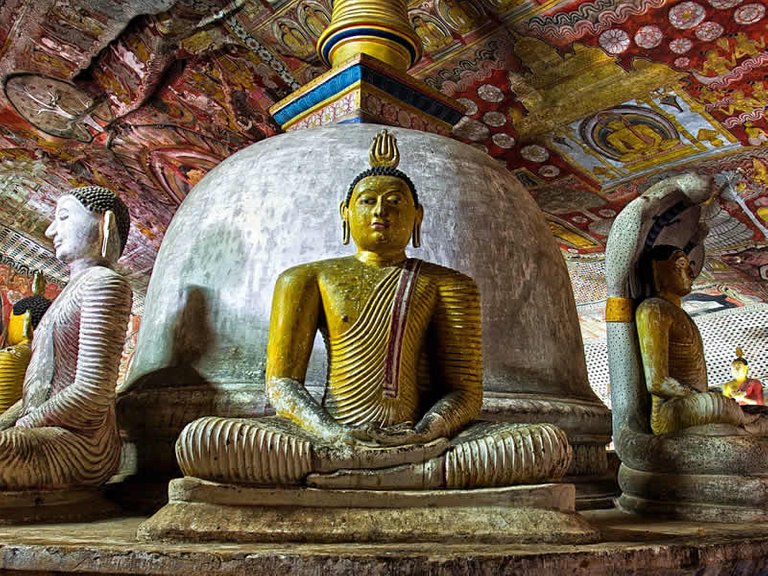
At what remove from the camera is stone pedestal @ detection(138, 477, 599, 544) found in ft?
5.34

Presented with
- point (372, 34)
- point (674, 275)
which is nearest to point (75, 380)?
point (674, 275)

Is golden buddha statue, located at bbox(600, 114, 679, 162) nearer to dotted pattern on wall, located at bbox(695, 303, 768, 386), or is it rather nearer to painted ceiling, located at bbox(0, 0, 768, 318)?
painted ceiling, located at bbox(0, 0, 768, 318)

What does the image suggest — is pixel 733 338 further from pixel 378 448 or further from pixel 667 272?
pixel 378 448

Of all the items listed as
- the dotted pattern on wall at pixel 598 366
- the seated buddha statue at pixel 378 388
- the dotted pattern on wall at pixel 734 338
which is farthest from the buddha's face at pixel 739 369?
the seated buddha statue at pixel 378 388

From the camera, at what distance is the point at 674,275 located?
3186 millimetres

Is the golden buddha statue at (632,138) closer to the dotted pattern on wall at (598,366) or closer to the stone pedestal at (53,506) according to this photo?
the dotted pattern on wall at (598,366)

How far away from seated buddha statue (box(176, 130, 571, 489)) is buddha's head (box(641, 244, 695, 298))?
1380 millimetres

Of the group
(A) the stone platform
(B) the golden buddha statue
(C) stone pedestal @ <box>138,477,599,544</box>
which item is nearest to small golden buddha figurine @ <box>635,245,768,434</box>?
(A) the stone platform

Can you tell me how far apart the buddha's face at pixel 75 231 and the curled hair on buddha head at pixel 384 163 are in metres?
1.13

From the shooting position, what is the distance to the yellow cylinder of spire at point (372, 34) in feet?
14.1

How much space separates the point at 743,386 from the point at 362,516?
437 inches

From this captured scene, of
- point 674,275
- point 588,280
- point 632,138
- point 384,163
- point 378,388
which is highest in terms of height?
point 632,138

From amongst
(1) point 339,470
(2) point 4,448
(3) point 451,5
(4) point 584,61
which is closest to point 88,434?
(2) point 4,448

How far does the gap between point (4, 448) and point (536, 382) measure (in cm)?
205
